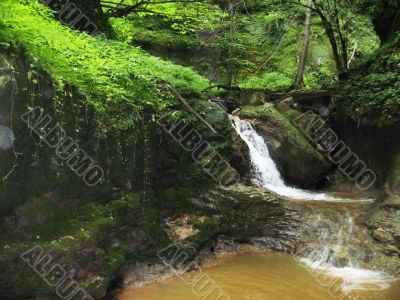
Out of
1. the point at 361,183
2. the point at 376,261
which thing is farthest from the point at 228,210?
the point at 361,183

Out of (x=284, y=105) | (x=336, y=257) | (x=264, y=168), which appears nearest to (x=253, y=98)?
(x=284, y=105)

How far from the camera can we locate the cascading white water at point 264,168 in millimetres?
9344

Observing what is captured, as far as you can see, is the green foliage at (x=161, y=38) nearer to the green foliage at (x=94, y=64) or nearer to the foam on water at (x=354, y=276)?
the green foliage at (x=94, y=64)

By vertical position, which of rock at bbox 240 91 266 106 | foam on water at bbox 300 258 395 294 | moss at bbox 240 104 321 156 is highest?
rock at bbox 240 91 266 106

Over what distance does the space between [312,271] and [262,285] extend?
957mm

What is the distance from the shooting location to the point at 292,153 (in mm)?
10164

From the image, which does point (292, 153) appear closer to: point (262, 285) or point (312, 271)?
point (312, 271)

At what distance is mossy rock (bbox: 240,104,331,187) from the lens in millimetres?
10156

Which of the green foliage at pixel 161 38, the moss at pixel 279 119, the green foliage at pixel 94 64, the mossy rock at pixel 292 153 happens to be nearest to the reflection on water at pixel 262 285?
the green foliage at pixel 94 64

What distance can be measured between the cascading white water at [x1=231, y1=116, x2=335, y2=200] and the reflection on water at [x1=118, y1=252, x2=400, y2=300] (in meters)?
2.56

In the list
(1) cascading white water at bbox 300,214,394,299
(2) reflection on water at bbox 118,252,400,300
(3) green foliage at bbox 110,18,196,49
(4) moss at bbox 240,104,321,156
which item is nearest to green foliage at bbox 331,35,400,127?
(4) moss at bbox 240,104,321,156

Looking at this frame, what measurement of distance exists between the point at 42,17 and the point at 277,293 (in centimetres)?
501

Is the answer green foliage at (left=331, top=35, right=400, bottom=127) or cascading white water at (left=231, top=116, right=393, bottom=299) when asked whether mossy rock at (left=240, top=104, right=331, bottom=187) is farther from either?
green foliage at (left=331, top=35, right=400, bottom=127)

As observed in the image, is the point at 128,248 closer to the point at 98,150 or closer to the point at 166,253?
the point at 166,253
